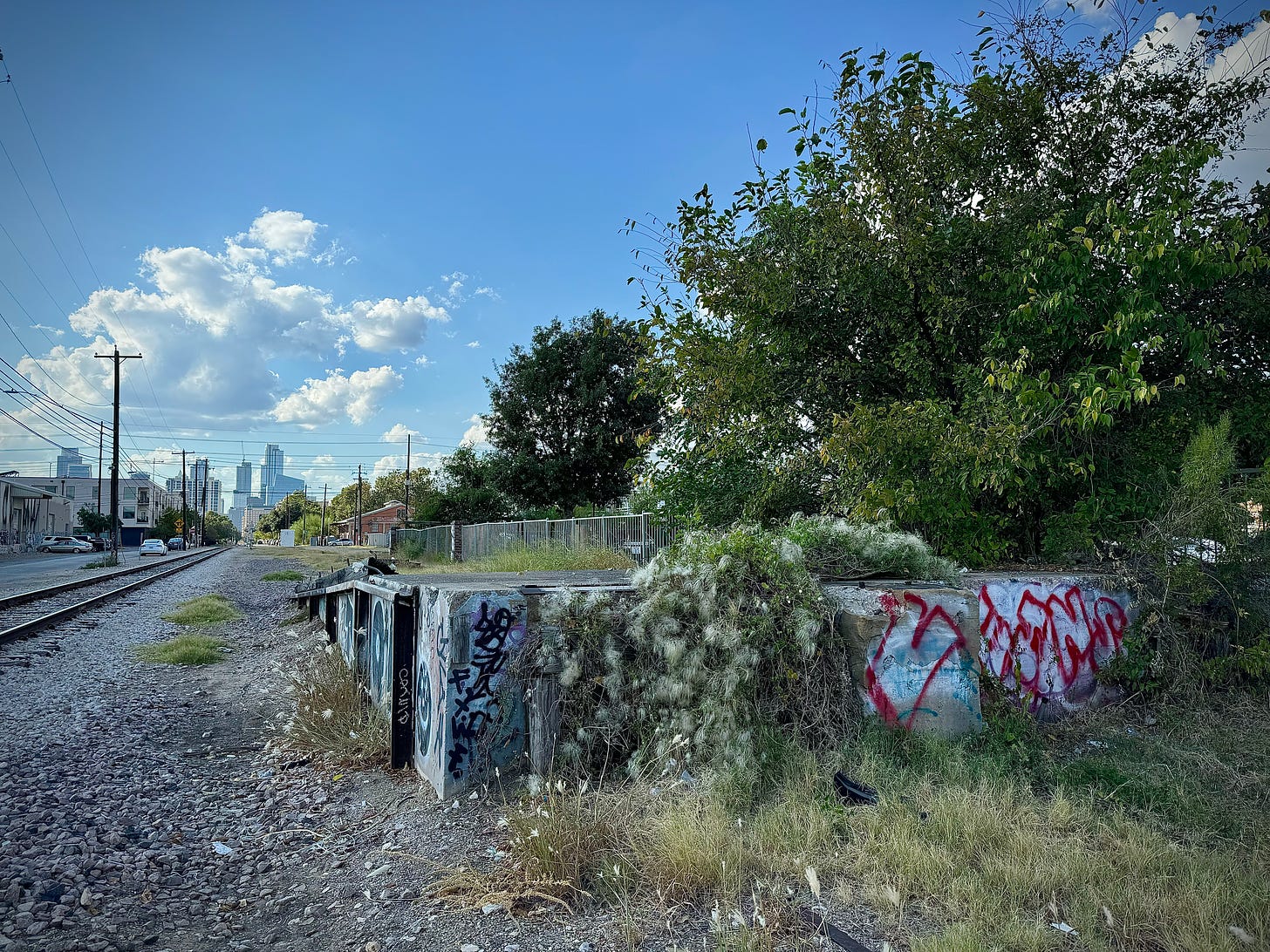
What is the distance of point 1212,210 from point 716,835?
9296 mm

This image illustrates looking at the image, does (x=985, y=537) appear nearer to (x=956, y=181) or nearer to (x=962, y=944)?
(x=956, y=181)

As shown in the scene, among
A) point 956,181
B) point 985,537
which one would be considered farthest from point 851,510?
point 956,181

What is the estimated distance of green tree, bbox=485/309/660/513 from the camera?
26.1 m

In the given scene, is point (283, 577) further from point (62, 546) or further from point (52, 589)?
point (62, 546)

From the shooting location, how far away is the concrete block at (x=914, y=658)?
5047 mm

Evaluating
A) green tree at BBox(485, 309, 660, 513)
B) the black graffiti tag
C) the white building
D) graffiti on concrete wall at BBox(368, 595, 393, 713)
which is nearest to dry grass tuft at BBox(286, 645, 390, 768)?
graffiti on concrete wall at BBox(368, 595, 393, 713)

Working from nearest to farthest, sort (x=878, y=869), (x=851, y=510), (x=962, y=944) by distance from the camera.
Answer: (x=962, y=944) < (x=878, y=869) < (x=851, y=510)

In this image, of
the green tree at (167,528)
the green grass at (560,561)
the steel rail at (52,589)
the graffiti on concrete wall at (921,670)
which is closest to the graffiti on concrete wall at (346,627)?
the green grass at (560,561)

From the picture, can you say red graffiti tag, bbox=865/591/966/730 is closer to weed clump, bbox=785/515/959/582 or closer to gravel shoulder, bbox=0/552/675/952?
weed clump, bbox=785/515/959/582

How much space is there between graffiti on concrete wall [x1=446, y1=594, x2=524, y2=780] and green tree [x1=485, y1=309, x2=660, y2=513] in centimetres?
2064

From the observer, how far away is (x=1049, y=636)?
6.15 meters

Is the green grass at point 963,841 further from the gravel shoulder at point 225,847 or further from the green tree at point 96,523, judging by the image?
the green tree at point 96,523

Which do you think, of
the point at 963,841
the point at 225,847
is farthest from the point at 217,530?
the point at 963,841

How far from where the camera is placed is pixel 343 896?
3.82m
